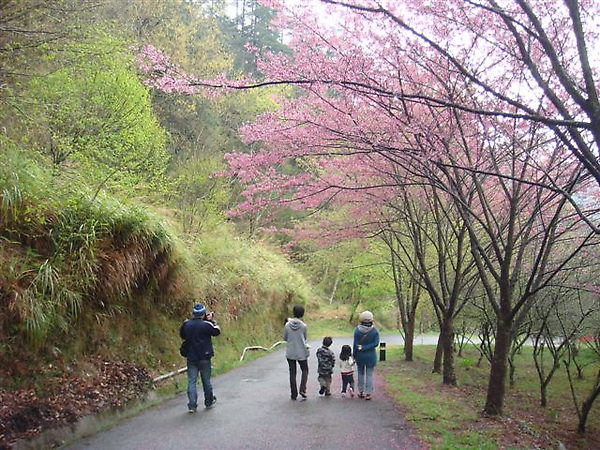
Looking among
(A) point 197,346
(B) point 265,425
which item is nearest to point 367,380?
(B) point 265,425

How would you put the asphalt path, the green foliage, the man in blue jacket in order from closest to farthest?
the asphalt path < the man in blue jacket < the green foliage

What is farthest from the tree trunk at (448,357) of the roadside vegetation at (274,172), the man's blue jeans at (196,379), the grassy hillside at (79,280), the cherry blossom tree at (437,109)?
the man's blue jeans at (196,379)

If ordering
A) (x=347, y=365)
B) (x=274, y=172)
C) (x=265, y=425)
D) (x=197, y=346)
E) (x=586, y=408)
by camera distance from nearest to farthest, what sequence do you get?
(x=265, y=425)
(x=197, y=346)
(x=347, y=365)
(x=274, y=172)
(x=586, y=408)

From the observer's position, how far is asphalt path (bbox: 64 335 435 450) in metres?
5.56

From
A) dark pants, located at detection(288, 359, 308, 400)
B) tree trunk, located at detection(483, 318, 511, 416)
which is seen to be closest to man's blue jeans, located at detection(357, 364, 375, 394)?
dark pants, located at detection(288, 359, 308, 400)

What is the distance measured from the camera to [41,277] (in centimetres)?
607

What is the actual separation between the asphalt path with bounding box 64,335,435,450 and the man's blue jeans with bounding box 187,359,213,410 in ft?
0.51

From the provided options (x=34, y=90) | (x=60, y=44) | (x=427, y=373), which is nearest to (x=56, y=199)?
(x=34, y=90)

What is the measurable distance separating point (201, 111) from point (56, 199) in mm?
16680

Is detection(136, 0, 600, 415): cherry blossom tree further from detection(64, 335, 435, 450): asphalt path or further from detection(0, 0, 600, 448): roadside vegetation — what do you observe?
detection(64, 335, 435, 450): asphalt path

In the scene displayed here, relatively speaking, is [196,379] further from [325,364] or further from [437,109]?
[437,109]

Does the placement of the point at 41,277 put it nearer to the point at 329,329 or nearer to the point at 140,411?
the point at 140,411

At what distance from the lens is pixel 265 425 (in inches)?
250

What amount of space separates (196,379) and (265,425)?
4.38ft
